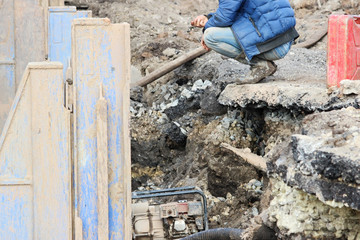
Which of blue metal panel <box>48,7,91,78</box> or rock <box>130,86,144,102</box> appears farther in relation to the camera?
rock <box>130,86,144,102</box>

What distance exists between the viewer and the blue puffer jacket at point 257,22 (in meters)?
5.45

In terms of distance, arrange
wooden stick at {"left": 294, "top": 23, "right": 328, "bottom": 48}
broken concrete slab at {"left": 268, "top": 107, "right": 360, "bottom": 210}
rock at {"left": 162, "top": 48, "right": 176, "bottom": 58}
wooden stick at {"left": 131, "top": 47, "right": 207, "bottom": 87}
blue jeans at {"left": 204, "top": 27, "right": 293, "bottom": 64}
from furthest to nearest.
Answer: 1. rock at {"left": 162, "top": 48, "right": 176, "bottom": 58}
2. wooden stick at {"left": 294, "top": 23, "right": 328, "bottom": 48}
3. wooden stick at {"left": 131, "top": 47, "right": 207, "bottom": 87}
4. blue jeans at {"left": 204, "top": 27, "right": 293, "bottom": 64}
5. broken concrete slab at {"left": 268, "top": 107, "right": 360, "bottom": 210}

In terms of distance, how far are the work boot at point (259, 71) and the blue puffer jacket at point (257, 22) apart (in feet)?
0.81

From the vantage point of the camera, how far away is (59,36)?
457 cm

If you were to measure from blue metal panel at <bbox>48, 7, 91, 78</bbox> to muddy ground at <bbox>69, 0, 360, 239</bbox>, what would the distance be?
1.76 meters

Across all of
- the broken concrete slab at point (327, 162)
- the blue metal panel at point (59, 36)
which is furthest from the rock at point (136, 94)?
the broken concrete slab at point (327, 162)

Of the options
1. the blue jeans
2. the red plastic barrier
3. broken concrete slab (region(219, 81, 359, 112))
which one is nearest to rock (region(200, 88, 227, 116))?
broken concrete slab (region(219, 81, 359, 112))

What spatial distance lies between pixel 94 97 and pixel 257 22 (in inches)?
121

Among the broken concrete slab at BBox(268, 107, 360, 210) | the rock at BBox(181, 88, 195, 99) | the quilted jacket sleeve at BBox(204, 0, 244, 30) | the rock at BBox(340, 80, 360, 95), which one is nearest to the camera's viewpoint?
the broken concrete slab at BBox(268, 107, 360, 210)

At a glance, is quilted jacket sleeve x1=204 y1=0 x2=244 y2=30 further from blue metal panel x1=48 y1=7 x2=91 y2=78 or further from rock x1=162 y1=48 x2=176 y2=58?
rock x1=162 y1=48 x2=176 y2=58

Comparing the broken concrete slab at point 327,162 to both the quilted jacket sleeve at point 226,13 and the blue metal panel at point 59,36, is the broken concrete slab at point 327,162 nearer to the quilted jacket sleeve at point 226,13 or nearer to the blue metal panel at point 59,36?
the blue metal panel at point 59,36

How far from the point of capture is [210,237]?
4.00m

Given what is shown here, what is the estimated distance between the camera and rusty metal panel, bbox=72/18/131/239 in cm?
269

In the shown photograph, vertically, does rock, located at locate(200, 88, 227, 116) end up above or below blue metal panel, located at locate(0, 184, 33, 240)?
below
